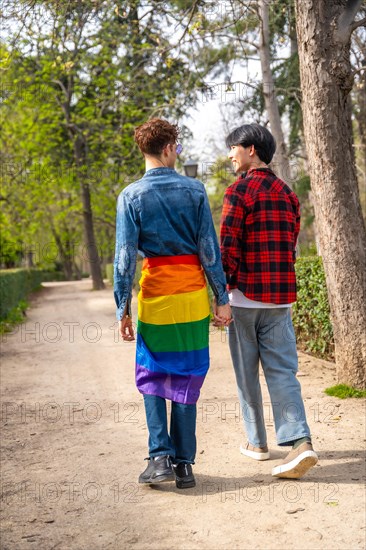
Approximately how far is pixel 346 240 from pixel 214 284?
8.03 feet

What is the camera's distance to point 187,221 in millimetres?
4168

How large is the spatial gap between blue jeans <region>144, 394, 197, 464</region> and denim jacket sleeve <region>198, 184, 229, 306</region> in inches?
28.0

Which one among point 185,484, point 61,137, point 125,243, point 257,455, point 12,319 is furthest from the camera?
point 61,137

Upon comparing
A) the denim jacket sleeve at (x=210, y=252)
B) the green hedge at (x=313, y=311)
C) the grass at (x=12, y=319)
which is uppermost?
the denim jacket sleeve at (x=210, y=252)

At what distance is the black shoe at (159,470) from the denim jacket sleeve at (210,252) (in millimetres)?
1020

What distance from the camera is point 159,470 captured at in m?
4.16

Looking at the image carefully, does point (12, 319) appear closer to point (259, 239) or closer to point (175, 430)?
point (175, 430)

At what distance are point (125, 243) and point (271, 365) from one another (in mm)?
1232

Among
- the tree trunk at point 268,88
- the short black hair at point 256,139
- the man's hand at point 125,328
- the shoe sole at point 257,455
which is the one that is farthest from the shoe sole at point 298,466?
the tree trunk at point 268,88

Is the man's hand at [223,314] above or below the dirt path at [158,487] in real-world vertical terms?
above

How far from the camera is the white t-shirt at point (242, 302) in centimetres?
442

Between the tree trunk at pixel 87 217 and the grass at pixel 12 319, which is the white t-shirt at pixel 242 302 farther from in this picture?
the tree trunk at pixel 87 217

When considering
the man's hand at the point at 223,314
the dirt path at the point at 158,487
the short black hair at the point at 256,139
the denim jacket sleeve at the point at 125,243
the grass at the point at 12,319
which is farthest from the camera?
the grass at the point at 12,319

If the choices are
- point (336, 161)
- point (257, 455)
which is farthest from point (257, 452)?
point (336, 161)
